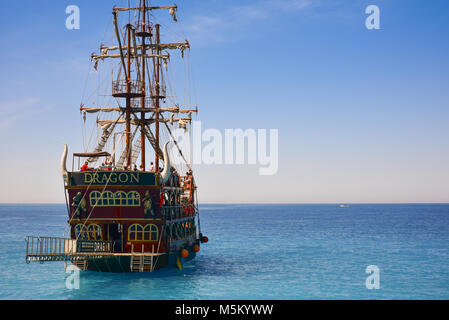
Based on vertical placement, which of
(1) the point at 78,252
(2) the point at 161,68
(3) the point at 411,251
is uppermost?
(2) the point at 161,68

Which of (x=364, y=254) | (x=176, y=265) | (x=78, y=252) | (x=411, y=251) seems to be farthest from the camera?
(x=411, y=251)

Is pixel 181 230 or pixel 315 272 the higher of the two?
pixel 181 230

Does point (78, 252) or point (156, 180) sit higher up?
point (156, 180)

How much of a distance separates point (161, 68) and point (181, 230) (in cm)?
1594

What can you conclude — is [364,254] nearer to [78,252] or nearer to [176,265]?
[176,265]

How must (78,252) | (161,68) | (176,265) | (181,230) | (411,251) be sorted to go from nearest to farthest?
1. (78,252)
2. (176,265)
3. (181,230)
4. (161,68)
5. (411,251)

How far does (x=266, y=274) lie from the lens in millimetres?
34500

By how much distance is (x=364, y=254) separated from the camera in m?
49.4
